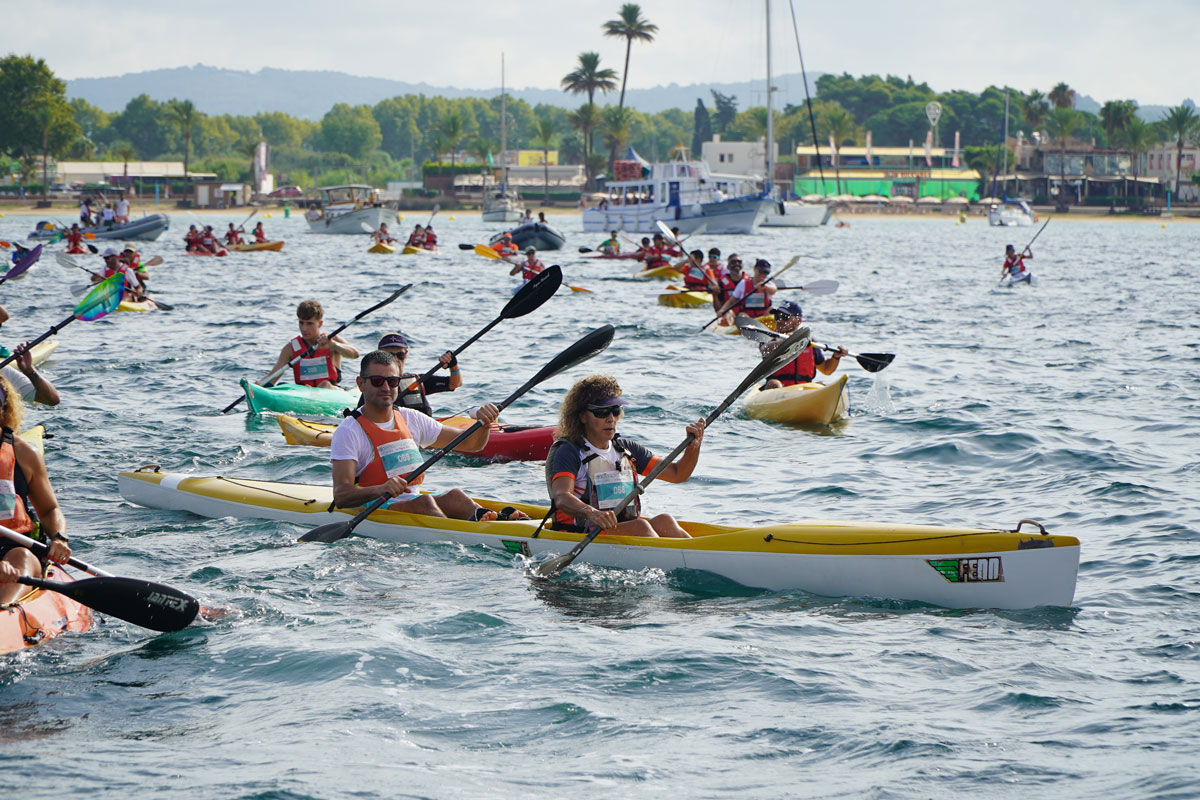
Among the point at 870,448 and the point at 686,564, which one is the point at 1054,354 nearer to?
the point at 870,448

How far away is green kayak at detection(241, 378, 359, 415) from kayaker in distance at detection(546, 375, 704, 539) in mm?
5275

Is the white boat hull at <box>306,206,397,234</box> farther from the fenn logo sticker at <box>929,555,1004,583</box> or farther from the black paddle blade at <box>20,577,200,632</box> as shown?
the fenn logo sticker at <box>929,555,1004,583</box>

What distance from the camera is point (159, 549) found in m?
8.50

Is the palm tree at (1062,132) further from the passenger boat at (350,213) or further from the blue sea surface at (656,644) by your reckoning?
the blue sea surface at (656,644)

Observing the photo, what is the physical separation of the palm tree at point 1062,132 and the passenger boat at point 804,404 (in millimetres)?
107419

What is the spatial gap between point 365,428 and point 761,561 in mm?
2605

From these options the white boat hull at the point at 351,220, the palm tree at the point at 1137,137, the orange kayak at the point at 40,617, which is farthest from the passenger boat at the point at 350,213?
the palm tree at the point at 1137,137

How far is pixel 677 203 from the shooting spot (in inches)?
2361

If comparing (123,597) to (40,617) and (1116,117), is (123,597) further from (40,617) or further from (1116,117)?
(1116,117)

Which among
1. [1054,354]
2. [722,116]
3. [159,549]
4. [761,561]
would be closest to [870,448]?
[761,561]

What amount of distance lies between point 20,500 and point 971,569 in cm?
502

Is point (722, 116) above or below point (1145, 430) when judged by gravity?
above

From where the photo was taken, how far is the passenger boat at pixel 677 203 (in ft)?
195

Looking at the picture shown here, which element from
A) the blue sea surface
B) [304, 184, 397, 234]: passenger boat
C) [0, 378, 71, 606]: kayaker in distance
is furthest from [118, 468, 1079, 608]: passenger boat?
[304, 184, 397, 234]: passenger boat
